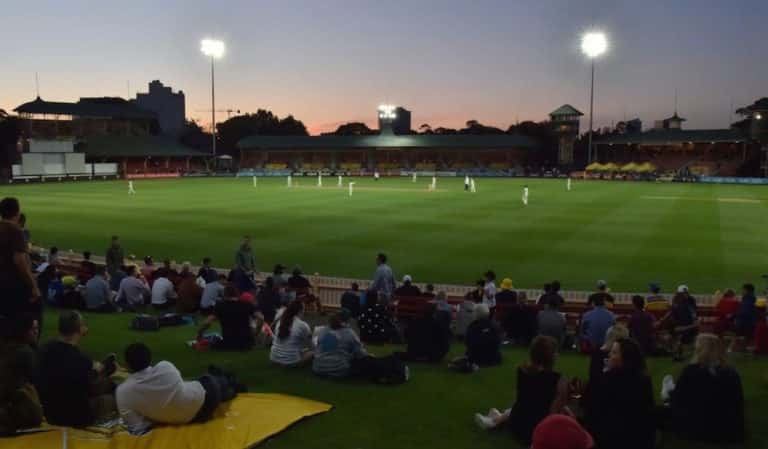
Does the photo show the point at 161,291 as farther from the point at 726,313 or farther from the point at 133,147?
the point at 133,147

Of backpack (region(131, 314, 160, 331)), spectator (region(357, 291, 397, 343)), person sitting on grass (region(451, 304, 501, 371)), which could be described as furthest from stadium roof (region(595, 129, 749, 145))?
backpack (region(131, 314, 160, 331))

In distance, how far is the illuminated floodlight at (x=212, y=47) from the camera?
80750mm

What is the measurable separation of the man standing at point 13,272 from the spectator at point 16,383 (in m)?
1.01

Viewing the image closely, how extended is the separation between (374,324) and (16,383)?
6.26 meters

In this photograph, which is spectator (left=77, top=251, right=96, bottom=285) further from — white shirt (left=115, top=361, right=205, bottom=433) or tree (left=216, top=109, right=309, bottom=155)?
tree (left=216, top=109, right=309, bottom=155)

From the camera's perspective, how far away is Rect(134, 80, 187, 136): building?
563 ft

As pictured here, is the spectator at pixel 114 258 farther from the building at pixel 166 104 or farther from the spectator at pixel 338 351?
the building at pixel 166 104

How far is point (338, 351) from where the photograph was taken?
8211 mm

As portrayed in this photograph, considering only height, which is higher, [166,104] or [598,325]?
[166,104]

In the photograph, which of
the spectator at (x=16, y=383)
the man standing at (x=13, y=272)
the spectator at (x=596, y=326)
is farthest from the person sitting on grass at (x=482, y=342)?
the man standing at (x=13, y=272)

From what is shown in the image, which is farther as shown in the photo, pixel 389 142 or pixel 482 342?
pixel 389 142

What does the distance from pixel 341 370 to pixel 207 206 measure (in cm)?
3508

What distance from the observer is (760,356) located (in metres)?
10.1

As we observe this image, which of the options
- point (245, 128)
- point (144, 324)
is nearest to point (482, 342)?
point (144, 324)
